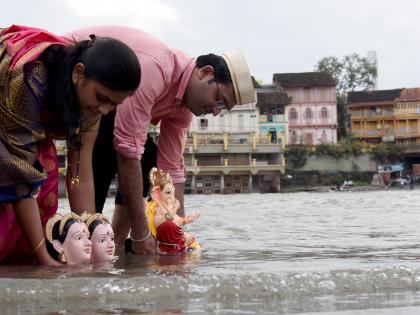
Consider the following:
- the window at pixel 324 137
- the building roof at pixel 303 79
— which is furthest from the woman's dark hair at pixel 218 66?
the window at pixel 324 137

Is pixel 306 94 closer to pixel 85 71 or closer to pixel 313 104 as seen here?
pixel 313 104

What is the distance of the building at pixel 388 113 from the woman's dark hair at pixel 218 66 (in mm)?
66404

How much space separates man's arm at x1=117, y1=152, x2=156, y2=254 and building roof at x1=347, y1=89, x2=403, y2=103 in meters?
66.8

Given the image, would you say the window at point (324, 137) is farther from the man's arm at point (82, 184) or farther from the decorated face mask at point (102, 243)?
the decorated face mask at point (102, 243)

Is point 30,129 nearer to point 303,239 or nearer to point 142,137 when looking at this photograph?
point 142,137

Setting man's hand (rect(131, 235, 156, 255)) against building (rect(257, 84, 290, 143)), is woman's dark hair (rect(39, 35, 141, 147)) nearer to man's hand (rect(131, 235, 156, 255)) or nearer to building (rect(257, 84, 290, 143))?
man's hand (rect(131, 235, 156, 255))

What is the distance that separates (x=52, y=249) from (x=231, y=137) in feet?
197


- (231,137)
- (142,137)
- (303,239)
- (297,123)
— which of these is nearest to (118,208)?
(142,137)

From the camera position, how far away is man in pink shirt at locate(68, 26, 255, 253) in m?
3.86

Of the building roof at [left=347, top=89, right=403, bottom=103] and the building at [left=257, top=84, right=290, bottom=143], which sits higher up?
the building roof at [left=347, top=89, right=403, bottom=103]

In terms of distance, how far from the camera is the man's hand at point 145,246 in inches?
164

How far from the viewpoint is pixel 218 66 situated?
13.2ft

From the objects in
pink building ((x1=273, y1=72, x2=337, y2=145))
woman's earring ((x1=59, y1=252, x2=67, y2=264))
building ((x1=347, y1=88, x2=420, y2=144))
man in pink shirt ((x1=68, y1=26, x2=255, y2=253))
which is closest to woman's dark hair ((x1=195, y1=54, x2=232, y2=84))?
man in pink shirt ((x1=68, y1=26, x2=255, y2=253))

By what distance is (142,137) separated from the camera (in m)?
3.90
